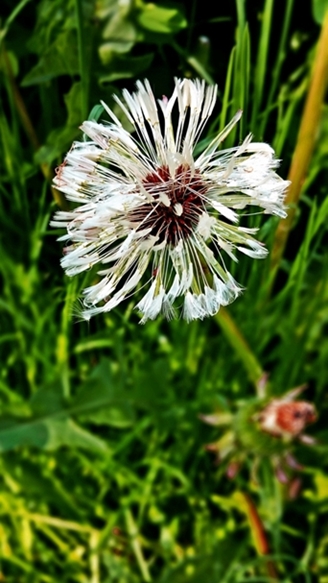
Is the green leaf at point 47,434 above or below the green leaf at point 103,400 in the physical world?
below

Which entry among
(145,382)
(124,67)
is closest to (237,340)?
→ (145,382)

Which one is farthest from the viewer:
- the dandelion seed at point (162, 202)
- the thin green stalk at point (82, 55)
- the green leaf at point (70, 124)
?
the green leaf at point (70, 124)

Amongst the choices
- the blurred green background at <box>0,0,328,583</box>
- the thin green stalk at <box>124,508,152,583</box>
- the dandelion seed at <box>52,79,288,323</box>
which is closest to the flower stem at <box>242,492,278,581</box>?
the blurred green background at <box>0,0,328,583</box>

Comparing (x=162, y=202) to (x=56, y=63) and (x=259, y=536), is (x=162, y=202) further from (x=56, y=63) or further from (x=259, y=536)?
(x=259, y=536)

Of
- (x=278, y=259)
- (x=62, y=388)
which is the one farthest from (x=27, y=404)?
→ (x=278, y=259)

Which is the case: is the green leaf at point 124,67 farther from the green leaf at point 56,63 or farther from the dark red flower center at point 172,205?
the dark red flower center at point 172,205

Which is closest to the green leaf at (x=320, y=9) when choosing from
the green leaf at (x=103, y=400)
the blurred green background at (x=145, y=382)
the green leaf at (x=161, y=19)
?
the blurred green background at (x=145, y=382)

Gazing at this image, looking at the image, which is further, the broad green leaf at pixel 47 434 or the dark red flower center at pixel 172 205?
the broad green leaf at pixel 47 434

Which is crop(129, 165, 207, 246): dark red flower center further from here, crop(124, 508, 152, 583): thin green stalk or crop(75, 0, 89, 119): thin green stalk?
crop(124, 508, 152, 583): thin green stalk
